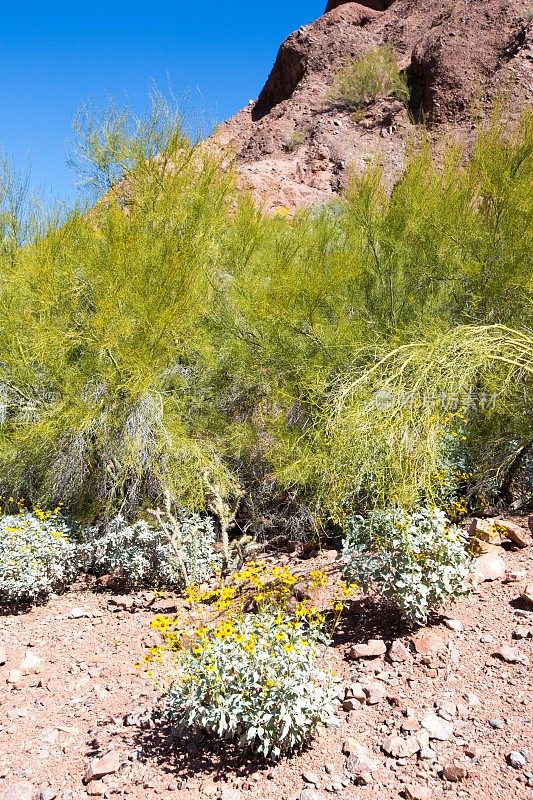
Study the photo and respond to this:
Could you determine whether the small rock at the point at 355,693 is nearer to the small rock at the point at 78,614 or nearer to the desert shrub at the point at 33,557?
the small rock at the point at 78,614

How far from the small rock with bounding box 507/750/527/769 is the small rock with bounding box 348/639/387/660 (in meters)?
1.08

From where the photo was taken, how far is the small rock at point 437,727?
3488 millimetres

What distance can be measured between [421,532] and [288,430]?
2777mm

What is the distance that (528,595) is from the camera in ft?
14.7

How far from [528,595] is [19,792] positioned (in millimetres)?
3022

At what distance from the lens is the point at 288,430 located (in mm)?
7070

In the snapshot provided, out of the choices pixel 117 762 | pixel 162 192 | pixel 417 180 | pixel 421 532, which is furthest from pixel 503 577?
pixel 162 192

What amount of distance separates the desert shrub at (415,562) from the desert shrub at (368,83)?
2284cm

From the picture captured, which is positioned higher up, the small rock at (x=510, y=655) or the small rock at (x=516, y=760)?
the small rock at (x=510, y=655)

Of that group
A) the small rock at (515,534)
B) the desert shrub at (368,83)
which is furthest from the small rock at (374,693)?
the desert shrub at (368,83)

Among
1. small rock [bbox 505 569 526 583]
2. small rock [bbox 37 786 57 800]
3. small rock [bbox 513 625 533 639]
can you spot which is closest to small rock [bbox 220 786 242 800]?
small rock [bbox 37 786 57 800]

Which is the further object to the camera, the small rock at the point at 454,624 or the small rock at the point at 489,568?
the small rock at the point at 489,568

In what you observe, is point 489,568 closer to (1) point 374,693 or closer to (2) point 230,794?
(1) point 374,693

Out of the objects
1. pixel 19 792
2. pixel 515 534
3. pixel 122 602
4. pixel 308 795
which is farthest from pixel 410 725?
pixel 122 602
